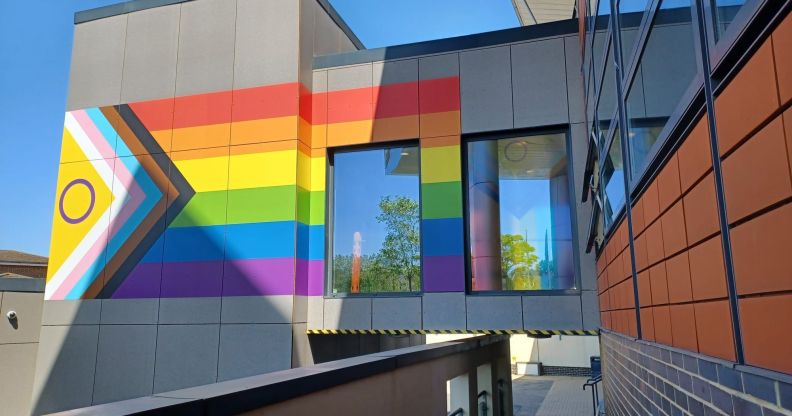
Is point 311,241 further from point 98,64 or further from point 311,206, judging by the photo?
point 98,64

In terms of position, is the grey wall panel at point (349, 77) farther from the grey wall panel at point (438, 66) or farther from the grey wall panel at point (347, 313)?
the grey wall panel at point (347, 313)

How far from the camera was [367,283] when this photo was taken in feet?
32.0

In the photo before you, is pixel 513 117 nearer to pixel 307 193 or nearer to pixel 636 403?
pixel 307 193

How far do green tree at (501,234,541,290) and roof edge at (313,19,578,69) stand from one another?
131 inches

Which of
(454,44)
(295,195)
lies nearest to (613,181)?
(454,44)

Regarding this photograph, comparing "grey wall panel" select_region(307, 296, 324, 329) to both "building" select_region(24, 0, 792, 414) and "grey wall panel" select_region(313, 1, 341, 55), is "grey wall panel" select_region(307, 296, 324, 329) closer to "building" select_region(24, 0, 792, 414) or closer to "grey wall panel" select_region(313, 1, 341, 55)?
"building" select_region(24, 0, 792, 414)

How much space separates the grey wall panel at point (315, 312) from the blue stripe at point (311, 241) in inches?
28.4

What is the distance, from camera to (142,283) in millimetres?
10141

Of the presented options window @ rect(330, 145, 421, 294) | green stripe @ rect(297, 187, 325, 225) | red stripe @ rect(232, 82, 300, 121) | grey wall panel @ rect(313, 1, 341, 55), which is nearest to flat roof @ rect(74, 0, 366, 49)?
grey wall panel @ rect(313, 1, 341, 55)

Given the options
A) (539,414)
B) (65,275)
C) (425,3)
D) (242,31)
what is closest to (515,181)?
(242,31)

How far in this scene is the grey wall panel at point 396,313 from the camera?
921 centimetres

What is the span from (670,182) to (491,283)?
685 centimetres

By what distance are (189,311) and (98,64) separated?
5.50 meters

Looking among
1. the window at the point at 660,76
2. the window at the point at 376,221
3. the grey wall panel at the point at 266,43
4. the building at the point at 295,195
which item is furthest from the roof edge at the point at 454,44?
the window at the point at 660,76
